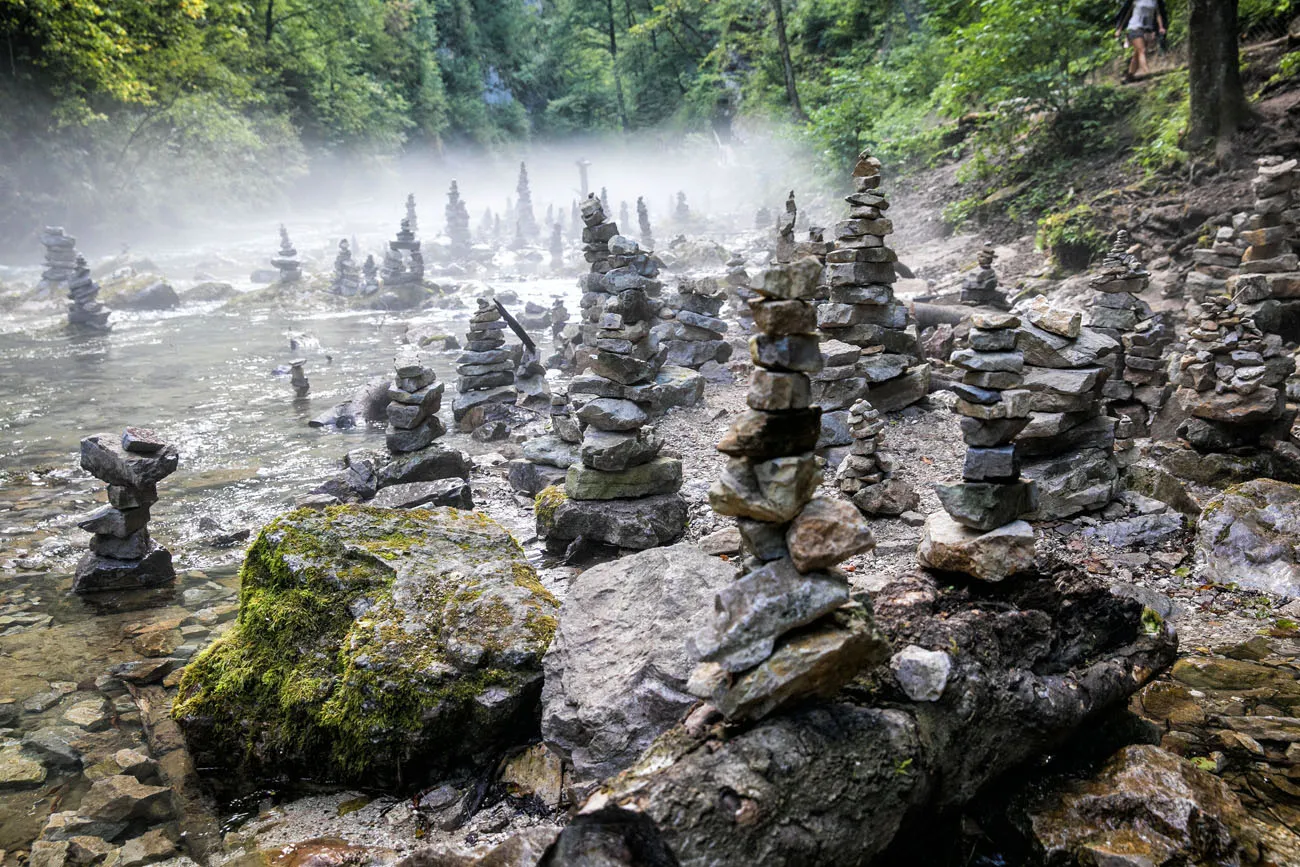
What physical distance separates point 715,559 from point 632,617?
30.0 inches

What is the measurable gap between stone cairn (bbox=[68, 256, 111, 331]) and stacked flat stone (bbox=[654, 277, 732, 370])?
16.9 metres

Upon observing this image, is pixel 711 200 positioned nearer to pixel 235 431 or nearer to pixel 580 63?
pixel 580 63

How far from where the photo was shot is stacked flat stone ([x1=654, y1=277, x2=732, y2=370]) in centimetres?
1337

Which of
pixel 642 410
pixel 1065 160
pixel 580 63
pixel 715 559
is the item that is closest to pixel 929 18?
pixel 1065 160

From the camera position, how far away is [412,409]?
913cm

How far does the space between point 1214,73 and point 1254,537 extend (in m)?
11.0

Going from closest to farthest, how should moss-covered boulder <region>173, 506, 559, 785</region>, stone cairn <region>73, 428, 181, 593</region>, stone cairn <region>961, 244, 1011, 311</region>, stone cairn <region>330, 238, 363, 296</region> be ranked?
moss-covered boulder <region>173, 506, 559, 785</region> → stone cairn <region>73, 428, 181, 593</region> → stone cairn <region>961, 244, 1011, 311</region> → stone cairn <region>330, 238, 363, 296</region>

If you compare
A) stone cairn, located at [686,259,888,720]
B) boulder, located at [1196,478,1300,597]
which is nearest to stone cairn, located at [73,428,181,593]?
stone cairn, located at [686,259,888,720]

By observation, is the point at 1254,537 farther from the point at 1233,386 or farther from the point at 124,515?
the point at 124,515

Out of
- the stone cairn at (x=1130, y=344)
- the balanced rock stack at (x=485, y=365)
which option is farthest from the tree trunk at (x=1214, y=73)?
the balanced rock stack at (x=485, y=365)

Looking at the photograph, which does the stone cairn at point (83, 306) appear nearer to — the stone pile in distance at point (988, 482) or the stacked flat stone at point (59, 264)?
the stacked flat stone at point (59, 264)

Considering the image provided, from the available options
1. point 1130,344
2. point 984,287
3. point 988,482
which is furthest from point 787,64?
point 988,482

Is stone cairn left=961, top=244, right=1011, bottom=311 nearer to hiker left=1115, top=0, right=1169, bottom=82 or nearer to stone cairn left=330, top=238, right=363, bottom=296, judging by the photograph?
hiker left=1115, top=0, right=1169, bottom=82

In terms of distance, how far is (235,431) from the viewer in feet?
40.7
